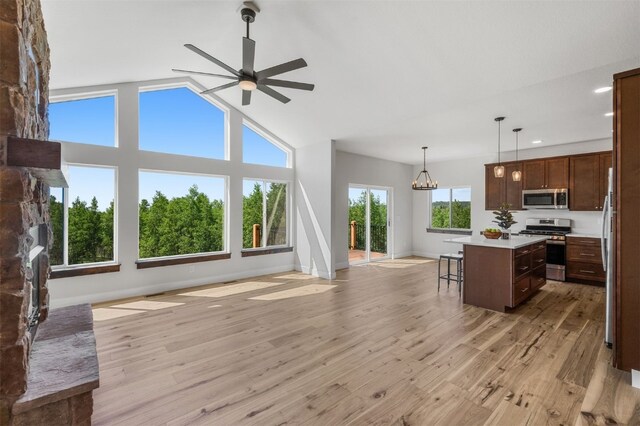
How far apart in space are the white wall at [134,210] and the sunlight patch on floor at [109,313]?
51 cm

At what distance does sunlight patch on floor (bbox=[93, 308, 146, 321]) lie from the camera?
12.5 ft

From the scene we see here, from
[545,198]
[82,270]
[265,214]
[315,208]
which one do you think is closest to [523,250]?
[545,198]

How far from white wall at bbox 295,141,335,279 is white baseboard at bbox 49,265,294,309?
2.44 ft

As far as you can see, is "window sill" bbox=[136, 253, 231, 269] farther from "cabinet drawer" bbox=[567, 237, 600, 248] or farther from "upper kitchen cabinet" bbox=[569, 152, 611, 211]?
"upper kitchen cabinet" bbox=[569, 152, 611, 211]

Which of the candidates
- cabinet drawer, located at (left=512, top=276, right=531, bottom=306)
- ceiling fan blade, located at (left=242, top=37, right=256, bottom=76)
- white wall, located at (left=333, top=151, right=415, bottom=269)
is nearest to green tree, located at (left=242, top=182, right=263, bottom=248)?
white wall, located at (left=333, top=151, right=415, bottom=269)

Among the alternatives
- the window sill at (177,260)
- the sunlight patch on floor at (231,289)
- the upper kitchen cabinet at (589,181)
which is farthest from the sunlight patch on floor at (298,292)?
the upper kitchen cabinet at (589,181)

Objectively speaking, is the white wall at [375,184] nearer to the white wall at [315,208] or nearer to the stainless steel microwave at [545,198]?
the white wall at [315,208]

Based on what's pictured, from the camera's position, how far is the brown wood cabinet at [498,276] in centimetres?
394

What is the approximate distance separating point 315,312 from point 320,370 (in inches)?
57.0

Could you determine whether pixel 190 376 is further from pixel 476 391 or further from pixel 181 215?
pixel 181 215

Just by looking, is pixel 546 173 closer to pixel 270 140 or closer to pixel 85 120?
pixel 270 140

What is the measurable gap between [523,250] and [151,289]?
5620 mm

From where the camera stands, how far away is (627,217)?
7.97 feet

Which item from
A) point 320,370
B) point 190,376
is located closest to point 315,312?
point 320,370
